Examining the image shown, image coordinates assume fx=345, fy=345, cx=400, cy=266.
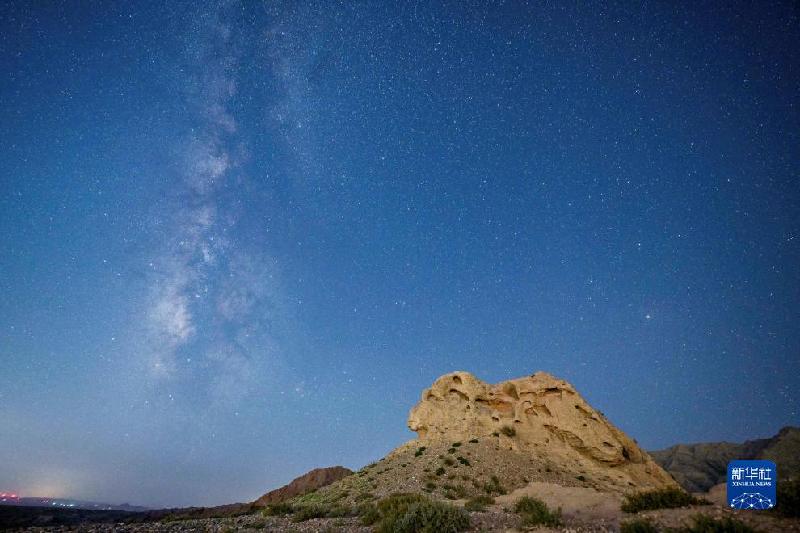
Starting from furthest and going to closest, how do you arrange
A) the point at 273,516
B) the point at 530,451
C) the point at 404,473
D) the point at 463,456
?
the point at 530,451, the point at 463,456, the point at 404,473, the point at 273,516

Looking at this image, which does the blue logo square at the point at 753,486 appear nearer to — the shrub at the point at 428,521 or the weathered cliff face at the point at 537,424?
the shrub at the point at 428,521

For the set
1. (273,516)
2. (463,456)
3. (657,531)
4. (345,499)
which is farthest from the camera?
(463,456)

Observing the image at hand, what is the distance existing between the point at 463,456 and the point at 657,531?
2492 centimetres

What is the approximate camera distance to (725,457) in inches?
3273

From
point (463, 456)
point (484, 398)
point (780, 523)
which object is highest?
point (484, 398)

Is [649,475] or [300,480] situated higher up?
[649,475]

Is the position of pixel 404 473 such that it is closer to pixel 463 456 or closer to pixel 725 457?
pixel 463 456

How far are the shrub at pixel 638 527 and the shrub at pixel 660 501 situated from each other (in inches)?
80.9

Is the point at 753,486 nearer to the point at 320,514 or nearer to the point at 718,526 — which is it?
the point at 718,526

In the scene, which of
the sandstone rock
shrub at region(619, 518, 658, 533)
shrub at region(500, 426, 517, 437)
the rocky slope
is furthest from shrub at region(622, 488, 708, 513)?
the sandstone rock

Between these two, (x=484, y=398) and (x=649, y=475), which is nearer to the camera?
(x=649, y=475)

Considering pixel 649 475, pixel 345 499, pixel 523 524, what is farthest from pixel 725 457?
pixel 523 524

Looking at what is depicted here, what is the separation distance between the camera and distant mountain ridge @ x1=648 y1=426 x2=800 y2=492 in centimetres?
6906

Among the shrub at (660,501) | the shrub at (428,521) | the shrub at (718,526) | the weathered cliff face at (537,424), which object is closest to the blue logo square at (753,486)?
the shrub at (718,526)
